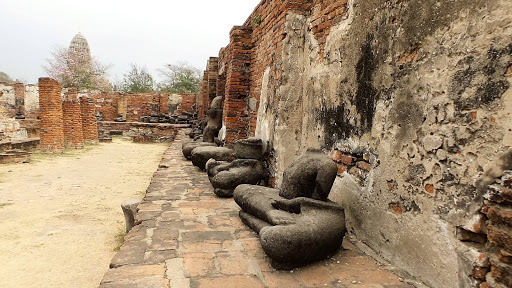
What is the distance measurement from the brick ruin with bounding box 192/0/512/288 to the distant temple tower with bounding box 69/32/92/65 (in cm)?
2929

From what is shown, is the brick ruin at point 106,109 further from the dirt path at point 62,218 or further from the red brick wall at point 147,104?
the dirt path at point 62,218

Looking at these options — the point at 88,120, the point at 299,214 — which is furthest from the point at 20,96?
the point at 299,214

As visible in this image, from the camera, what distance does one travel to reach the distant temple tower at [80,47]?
28.2 metres

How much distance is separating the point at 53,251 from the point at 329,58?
135 inches

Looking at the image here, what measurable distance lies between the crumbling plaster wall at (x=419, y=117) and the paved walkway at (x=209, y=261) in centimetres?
32

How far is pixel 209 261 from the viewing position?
2.23 metres

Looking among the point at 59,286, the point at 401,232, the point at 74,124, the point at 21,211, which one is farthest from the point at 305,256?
the point at 74,124

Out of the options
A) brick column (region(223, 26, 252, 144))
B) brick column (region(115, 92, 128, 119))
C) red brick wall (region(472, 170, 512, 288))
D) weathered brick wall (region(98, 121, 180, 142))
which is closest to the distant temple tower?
brick column (region(115, 92, 128, 119))

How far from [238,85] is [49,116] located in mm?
7260

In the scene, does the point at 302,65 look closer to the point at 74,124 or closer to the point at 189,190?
the point at 189,190

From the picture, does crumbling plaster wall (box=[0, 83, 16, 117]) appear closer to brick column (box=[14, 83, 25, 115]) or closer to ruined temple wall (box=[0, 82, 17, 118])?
ruined temple wall (box=[0, 82, 17, 118])

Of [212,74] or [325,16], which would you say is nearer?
[325,16]

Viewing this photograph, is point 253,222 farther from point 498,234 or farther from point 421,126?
point 498,234

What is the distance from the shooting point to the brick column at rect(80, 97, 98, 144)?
13.2 meters
